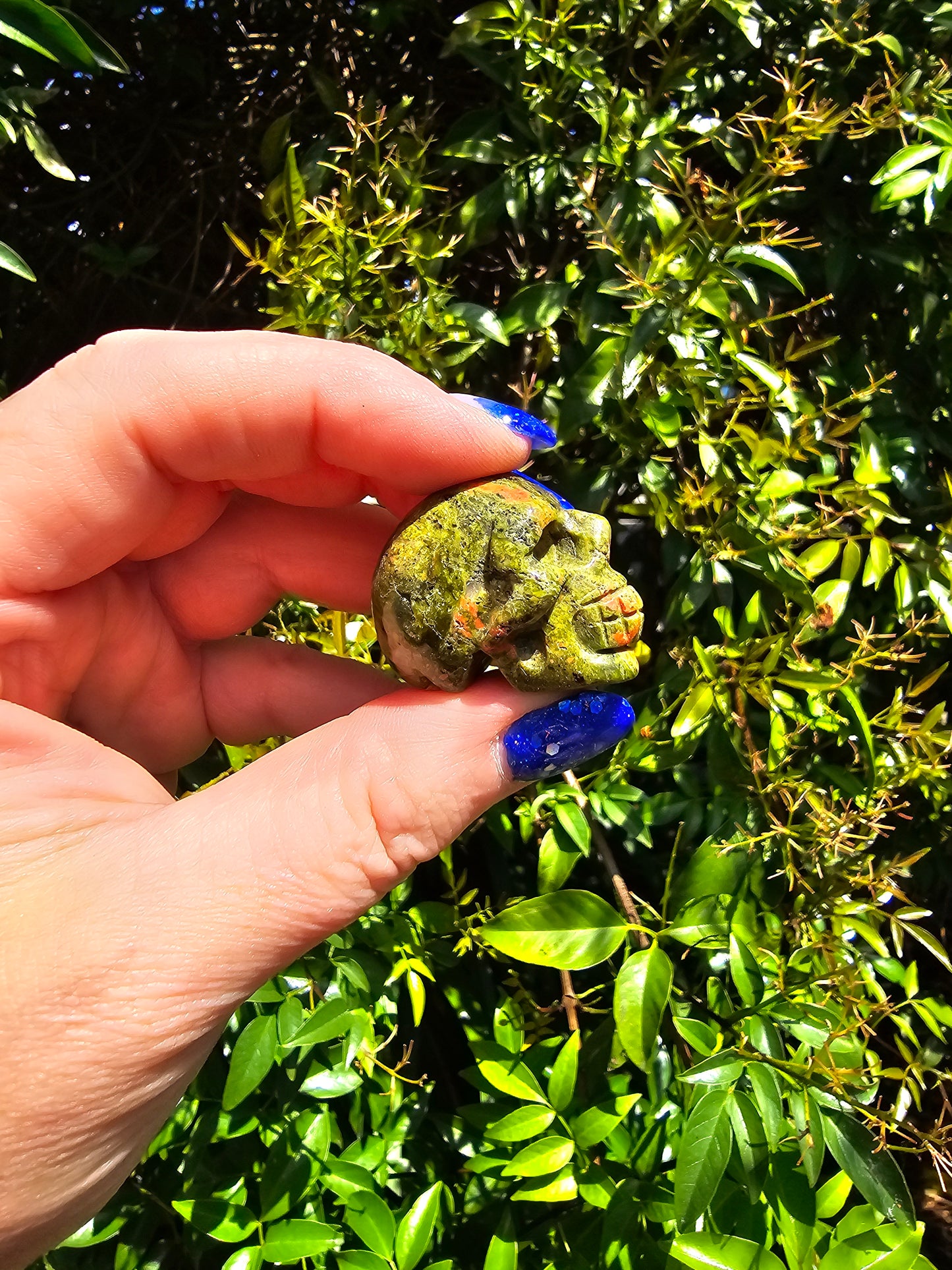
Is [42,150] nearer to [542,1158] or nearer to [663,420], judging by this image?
[663,420]

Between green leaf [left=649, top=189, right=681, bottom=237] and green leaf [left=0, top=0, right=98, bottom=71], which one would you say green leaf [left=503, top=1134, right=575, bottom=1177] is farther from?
green leaf [left=0, top=0, right=98, bottom=71]

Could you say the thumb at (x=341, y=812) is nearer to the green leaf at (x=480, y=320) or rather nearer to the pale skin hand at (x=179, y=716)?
A: the pale skin hand at (x=179, y=716)

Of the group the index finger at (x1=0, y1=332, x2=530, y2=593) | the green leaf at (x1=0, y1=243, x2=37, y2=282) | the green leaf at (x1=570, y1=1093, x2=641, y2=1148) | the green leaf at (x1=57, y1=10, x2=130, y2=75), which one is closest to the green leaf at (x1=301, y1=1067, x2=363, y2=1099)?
the green leaf at (x1=570, y1=1093, x2=641, y2=1148)

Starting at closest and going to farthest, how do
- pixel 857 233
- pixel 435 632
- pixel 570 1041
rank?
pixel 435 632
pixel 570 1041
pixel 857 233

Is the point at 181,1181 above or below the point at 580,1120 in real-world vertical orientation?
below

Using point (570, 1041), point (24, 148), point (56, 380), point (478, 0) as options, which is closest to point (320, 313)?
point (56, 380)

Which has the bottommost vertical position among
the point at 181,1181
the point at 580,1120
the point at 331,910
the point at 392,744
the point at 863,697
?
the point at 181,1181

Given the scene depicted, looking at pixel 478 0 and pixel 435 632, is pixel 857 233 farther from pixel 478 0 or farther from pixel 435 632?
pixel 435 632

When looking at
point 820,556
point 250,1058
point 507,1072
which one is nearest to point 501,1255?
point 507,1072
